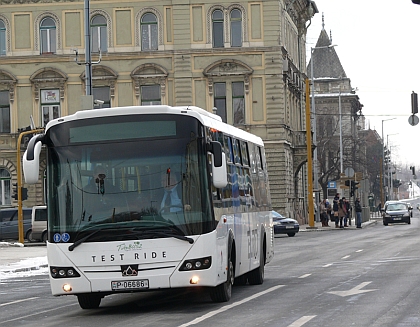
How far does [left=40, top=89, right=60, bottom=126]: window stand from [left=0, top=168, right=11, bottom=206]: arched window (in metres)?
3.51

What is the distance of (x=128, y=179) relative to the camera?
14859 mm

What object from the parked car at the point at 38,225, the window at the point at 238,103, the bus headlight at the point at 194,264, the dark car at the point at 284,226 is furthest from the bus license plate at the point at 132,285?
the window at the point at 238,103

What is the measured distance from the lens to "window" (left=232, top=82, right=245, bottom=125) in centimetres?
6100

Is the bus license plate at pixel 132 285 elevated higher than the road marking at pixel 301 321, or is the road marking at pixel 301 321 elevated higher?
the bus license plate at pixel 132 285

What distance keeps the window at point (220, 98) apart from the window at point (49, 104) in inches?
347

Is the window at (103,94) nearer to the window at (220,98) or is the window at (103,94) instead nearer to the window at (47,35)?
the window at (47,35)

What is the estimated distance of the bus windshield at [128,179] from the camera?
48.4 ft

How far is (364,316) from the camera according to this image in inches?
524

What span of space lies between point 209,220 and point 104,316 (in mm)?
1916

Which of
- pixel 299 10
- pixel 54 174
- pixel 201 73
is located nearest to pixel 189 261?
pixel 54 174

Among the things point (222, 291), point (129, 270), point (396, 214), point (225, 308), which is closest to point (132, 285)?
point (129, 270)

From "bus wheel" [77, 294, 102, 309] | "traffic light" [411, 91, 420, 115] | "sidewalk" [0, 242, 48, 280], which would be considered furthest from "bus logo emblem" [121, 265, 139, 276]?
"traffic light" [411, 91, 420, 115]

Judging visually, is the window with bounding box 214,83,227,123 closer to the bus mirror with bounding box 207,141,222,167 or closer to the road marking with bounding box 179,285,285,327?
the road marking with bounding box 179,285,285,327

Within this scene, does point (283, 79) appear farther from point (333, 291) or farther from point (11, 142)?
point (333, 291)
